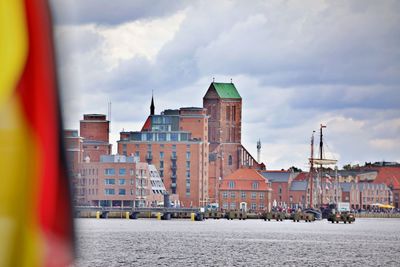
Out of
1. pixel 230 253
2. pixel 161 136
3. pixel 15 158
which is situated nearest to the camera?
pixel 15 158

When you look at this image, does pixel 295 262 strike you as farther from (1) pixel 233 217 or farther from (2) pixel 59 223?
(1) pixel 233 217

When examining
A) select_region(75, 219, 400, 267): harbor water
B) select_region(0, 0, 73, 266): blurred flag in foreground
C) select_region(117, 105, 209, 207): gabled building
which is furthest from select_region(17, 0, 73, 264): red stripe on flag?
select_region(117, 105, 209, 207): gabled building

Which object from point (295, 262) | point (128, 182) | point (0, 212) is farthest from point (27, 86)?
point (128, 182)

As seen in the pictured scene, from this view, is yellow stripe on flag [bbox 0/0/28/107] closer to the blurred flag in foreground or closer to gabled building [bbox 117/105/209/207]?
the blurred flag in foreground

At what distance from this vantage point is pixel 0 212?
7.82ft

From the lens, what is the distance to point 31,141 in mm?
2484

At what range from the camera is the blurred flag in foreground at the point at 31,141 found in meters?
2.43

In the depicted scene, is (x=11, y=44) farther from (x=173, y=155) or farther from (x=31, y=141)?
(x=173, y=155)

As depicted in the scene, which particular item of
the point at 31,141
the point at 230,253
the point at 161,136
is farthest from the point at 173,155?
the point at 31,141

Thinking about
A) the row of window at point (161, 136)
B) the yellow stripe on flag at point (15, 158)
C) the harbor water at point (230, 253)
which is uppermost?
the row of window at point (161, 136)

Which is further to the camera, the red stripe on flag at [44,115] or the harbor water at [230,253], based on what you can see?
the harbor water at [230,253]

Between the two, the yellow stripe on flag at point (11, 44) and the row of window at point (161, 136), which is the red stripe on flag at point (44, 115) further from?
the row of window at point (161, 136)

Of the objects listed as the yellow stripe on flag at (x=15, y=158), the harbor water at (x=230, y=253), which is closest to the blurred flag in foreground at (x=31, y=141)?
the yellow stripe on flag at (x=15, y=158)

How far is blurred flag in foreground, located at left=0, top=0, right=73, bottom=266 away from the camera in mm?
2428
